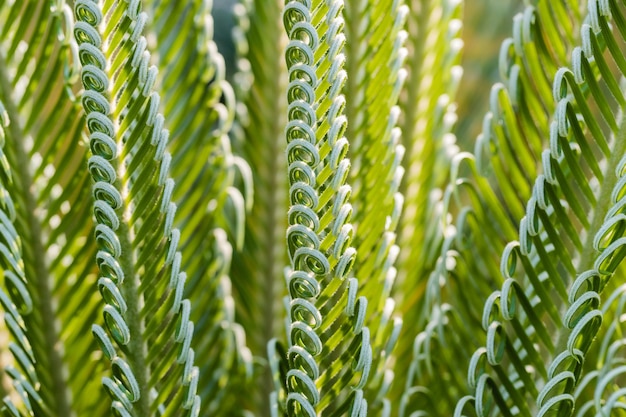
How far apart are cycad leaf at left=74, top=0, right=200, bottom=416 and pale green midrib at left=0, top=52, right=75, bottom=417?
0.17m

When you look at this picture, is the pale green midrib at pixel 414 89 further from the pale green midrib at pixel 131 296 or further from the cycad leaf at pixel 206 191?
the pale green midrib at pixel 131 296

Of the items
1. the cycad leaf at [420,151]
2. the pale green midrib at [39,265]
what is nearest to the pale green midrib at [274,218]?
the cycad leaf at [420,151]

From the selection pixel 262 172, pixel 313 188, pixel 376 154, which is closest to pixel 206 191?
pixel 262 172

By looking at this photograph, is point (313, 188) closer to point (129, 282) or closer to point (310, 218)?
point (310, 218)

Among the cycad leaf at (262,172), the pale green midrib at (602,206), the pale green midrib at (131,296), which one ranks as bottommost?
the pale green midrib at (131,296)

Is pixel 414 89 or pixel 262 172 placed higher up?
pixel 414 89

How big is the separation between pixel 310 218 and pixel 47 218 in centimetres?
37

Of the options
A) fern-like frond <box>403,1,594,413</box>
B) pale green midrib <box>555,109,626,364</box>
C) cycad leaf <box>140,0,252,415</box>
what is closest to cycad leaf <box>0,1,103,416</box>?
cycad leaf <box>140,0,252,415</box>

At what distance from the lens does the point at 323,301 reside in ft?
2.43

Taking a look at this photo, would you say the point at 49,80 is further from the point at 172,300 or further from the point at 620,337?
the point at 620,337

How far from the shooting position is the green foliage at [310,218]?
0.70 m

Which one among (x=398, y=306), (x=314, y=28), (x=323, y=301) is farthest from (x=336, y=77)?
(x=398, y=306)

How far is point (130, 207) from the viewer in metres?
0.75

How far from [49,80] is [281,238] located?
39 cm
